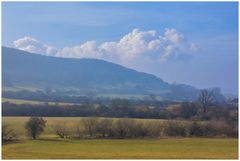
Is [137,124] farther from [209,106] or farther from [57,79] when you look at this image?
[57,79]

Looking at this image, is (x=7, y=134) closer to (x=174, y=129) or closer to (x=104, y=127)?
(x=104, y=127)

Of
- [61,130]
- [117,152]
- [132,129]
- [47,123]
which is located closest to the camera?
[117,152]

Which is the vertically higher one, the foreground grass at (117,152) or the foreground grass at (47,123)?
the foreground grass at (47,123)

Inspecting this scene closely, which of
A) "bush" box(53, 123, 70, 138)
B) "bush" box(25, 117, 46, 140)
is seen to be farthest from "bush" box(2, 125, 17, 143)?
"bush" box(53, 123, 70, 138)

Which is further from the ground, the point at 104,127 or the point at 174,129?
the point at 104,127

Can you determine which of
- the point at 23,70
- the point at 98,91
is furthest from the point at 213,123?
the point at 23,70

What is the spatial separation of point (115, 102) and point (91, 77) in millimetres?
2669

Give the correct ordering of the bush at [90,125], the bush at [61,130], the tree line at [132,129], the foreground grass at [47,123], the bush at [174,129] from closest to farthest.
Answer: the foreground grass at [47,123] < the bush at [61,130] < the tree line at [132,129] < the bush at [174,129] < the bush at [90,125]

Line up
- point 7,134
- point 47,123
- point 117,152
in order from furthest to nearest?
point 47,123
point 7,134
point 117,152

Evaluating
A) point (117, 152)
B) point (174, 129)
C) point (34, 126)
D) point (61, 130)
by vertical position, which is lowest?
point (117, 152)

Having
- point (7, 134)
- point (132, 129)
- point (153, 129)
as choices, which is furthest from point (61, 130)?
point (7, 134)

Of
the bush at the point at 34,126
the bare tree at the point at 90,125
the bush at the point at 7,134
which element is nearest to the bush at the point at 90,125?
the bare tree at the point at 90,125

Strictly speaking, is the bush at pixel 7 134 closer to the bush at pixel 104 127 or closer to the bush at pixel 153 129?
the bush at pixel 104 127

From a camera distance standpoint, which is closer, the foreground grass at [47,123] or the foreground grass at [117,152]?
the foreground grass at [117,152]
